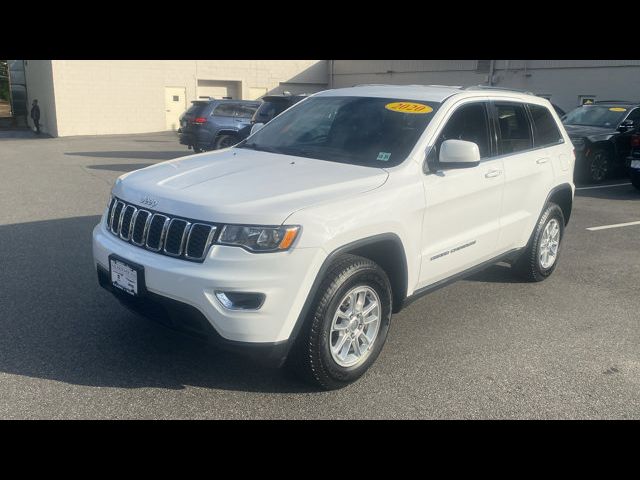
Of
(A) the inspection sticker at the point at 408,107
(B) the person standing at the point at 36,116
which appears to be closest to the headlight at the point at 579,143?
(A) the inspection sticker at the point at 408,107

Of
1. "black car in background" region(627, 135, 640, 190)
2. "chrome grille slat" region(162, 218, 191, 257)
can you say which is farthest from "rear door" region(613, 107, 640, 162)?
"chrome grille slat" region(162, 218, 191, 257)

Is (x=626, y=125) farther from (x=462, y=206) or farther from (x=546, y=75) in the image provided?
(x=546, y=75)

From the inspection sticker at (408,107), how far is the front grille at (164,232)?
2.01 metres

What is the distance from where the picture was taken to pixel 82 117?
90.9ft

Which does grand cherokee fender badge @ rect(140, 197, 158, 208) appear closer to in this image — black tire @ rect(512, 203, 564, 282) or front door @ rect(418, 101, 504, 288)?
front door @ rect(418, 101, 504, 288)

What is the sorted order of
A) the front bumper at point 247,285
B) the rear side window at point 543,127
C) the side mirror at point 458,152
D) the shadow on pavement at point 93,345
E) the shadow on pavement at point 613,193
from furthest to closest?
1. the shadow on pavement at point 613,193
2. the rear side window at point 543,127
3. the side mirror at point 458,152
4. the shadow on pavement at point 93,345
5. the front bumper at point 247,285

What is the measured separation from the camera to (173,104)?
102ft

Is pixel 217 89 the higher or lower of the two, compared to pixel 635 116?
higher

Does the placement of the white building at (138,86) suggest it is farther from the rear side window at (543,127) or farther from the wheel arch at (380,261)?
the wheel arch at (380,261)

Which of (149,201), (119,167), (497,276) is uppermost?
(149,201)

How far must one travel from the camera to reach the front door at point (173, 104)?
30.7 metres

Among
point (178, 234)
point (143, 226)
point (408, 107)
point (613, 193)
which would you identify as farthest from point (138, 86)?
point (178, 234)

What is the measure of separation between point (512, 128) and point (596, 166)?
868cm
